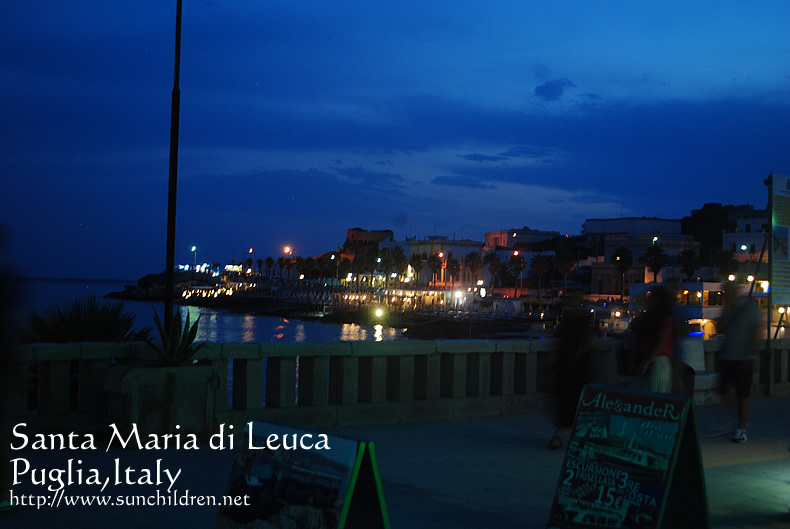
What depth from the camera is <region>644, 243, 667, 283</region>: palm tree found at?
103 metres

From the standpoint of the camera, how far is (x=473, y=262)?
146 m

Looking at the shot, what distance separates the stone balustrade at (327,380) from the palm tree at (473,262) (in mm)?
133770

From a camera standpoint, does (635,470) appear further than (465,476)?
No

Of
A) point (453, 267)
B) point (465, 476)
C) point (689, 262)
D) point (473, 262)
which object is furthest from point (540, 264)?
point (465, 476)

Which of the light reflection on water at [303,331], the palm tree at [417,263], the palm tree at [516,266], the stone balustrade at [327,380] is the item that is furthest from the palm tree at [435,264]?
the stone balustrade at [327,380]

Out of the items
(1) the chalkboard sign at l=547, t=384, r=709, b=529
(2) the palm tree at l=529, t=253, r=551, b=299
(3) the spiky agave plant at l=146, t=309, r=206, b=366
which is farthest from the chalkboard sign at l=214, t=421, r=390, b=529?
(2) the palm tree at l=529, t=253, r=551, b=299

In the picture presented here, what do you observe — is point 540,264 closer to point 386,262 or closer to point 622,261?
point 622,261

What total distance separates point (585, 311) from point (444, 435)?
229 cm

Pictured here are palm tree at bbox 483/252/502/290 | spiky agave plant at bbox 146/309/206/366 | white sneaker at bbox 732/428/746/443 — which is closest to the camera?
spiky agave plant at bbox 146/309/206/366

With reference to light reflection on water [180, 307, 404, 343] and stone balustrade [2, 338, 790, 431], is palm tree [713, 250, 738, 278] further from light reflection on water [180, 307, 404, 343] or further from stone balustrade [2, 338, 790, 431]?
stone balustrade [2, 338, 790, 431]

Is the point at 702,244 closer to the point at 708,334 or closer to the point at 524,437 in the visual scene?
the point at 708,334

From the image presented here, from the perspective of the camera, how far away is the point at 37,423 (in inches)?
342

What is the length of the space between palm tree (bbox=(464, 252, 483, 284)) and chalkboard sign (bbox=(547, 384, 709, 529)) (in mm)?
140199

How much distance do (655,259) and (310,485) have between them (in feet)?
344
